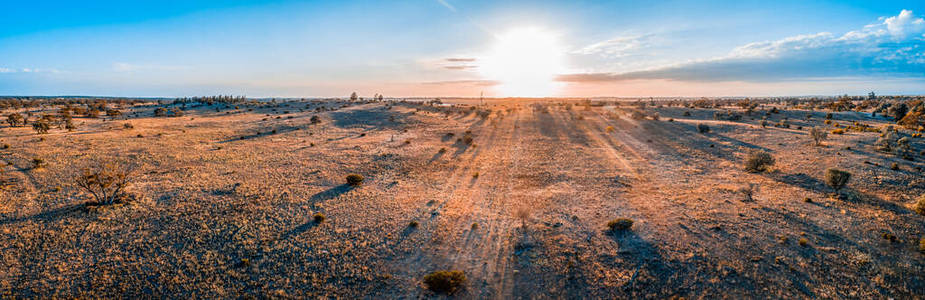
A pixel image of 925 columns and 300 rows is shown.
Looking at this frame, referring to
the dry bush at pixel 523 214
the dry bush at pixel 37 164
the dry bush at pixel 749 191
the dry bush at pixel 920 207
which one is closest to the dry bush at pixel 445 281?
the dry bush at pixel 523 214

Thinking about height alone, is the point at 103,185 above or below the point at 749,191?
above

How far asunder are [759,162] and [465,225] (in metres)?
22.1

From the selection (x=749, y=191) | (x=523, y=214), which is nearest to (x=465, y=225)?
(x=523, y=214)

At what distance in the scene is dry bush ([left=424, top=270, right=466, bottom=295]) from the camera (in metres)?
10.5

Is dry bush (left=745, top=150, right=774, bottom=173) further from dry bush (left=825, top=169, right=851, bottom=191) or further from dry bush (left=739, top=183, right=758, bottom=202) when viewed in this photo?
dry bush (left=825, top=169, right=851, bottom=191)

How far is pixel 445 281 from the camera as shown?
34.7ft

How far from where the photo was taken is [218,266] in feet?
38.6

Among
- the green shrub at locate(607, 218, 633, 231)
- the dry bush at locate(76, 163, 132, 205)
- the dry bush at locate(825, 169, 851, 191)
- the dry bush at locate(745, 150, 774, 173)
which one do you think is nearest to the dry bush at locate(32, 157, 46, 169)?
the dry bush at locate(76, 163, 132, 205)

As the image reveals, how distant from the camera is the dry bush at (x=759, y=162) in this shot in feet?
73.3

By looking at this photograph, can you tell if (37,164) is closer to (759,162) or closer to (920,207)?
(759,162)

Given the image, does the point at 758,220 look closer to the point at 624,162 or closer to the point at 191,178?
the point at 624,162

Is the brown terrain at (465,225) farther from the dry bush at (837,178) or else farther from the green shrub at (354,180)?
the dry bush at (837,178)

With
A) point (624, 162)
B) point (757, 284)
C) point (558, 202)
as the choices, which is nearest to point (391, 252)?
point (558, 202)

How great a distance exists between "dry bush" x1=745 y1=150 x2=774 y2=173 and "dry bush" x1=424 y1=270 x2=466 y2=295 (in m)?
23.9
